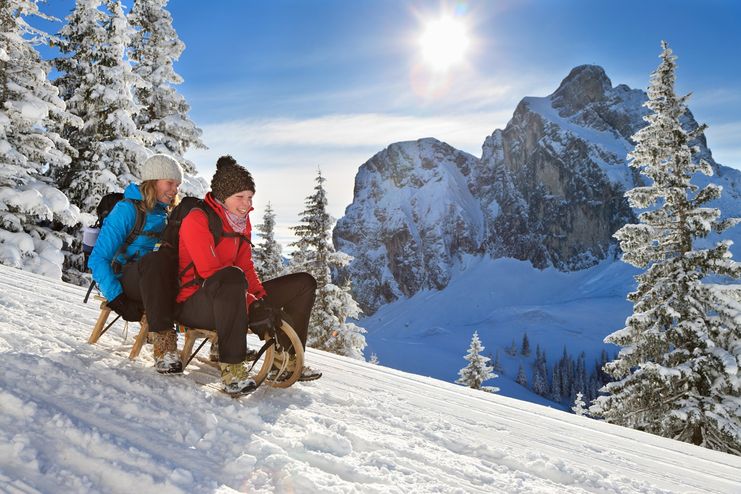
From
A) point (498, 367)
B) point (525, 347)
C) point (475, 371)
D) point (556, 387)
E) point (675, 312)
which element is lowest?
point (556, 387)

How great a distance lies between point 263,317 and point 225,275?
1.37ft

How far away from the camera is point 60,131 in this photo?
615 inches

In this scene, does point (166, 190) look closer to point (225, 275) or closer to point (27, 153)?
point (225, 275)

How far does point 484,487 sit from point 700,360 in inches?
402

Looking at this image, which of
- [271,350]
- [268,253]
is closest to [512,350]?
[268,253]

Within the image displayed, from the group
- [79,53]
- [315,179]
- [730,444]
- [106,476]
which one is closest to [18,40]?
[79,53]

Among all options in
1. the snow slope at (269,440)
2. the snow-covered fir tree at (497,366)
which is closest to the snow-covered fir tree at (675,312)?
the snow slope at (269,440)

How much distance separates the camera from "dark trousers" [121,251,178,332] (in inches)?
137

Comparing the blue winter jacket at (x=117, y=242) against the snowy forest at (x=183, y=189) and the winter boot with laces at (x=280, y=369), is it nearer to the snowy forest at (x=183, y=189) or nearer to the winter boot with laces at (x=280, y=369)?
the winter boot with laces at (x=280, y=369)

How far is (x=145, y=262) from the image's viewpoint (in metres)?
3.49


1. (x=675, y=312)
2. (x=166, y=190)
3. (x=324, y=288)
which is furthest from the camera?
(x=324, y=288)

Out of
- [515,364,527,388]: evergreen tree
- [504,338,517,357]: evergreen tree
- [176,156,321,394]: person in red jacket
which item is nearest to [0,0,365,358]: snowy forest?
[176,156,321,394]: person in red jacket

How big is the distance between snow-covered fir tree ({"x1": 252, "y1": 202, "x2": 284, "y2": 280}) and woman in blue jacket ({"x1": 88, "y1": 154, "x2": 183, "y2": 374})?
18.3 m

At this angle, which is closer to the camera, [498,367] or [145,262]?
[145,262]
